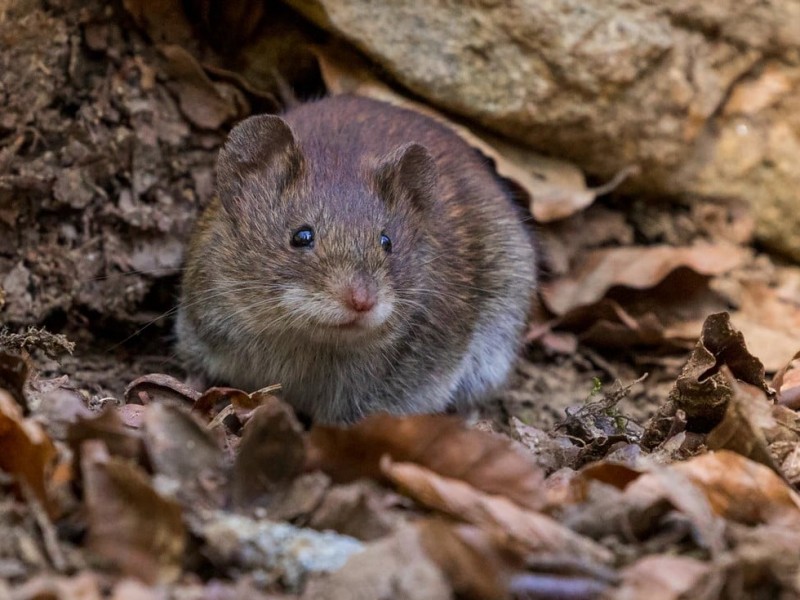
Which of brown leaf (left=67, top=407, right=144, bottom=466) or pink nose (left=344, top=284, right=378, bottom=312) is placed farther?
pink nose (left=344, top=284, right=378, bottom=312)

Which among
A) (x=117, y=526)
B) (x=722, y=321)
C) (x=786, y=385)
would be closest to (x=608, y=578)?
(x=117, y=526)

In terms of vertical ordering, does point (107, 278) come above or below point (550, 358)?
above

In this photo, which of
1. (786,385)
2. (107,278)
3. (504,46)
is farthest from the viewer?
(504,46)

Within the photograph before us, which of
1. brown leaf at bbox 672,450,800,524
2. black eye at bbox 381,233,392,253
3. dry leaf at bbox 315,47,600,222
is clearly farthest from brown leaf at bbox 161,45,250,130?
brown leaf at bbox 672,450,800,524

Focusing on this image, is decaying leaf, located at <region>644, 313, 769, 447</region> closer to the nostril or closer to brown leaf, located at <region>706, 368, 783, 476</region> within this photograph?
brown leaf, located at <region>706, 368, 783, 476</region>

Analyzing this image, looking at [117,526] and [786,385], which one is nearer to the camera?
[117,526]

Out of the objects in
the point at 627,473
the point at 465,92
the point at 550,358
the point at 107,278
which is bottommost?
the point at 550,358

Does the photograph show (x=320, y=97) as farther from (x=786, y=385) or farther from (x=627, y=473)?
(x=627, y=473)
